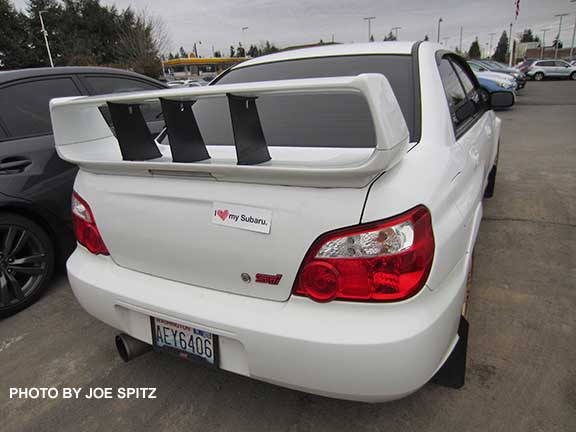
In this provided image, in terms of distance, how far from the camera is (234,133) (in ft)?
4.70

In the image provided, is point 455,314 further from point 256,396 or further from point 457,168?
point 256,396

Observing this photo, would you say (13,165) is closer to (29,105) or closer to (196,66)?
(29,105)

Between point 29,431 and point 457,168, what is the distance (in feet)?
7.27

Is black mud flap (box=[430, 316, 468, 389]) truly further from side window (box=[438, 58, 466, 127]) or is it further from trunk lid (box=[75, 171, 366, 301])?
side window (box=[438, 58, 466, 127])

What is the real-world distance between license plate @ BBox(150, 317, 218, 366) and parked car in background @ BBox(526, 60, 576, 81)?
110 ft

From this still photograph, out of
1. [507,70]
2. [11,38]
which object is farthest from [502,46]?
[11,38]

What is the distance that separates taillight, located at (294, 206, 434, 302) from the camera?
1.30 metres

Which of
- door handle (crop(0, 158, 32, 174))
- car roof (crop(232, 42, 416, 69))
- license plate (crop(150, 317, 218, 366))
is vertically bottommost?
license plate (crop(150, 317, 218, 366))

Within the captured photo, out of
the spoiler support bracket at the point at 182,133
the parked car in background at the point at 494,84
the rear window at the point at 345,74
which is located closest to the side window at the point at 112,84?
the rear window at the point at 345,74

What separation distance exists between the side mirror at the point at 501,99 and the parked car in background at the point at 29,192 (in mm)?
3304

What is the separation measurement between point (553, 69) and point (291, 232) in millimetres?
33572

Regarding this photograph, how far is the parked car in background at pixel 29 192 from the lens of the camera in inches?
106

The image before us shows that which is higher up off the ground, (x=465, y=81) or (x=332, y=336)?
(x=465, y=81)

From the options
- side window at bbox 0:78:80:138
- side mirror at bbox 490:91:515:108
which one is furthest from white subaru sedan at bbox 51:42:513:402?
side mirror at bbox 490:91:515:108
